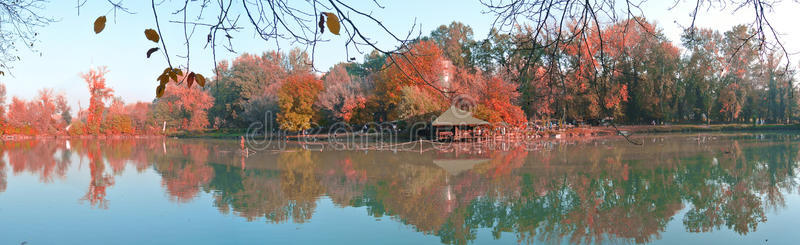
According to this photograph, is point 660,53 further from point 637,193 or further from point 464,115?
point 637,193

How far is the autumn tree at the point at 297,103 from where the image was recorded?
32.9 meters

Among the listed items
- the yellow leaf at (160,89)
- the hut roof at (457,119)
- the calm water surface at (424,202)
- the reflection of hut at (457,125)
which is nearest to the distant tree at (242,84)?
the reflection of hut at (457,125)

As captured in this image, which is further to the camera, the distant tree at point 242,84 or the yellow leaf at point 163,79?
the distant tree at point 242,84

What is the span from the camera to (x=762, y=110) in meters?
34.3

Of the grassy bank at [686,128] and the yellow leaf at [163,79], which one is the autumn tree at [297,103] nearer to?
the grassy bank at [686,128]

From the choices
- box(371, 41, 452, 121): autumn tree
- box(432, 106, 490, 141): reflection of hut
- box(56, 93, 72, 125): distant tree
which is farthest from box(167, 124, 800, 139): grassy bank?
box(56, 93, 72, 125): distant tree

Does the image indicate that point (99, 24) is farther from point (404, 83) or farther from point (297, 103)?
point (297, 103)

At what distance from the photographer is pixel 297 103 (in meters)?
33.6

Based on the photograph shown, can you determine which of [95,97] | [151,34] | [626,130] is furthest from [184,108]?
[151,34]

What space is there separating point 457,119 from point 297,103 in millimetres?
14770

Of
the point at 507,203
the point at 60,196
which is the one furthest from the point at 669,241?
the point at 60,196

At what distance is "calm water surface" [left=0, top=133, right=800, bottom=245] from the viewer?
6.74 meters

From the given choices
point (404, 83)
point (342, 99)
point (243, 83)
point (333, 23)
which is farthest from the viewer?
point (243, 83)

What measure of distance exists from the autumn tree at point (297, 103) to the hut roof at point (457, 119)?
12.8 meters
